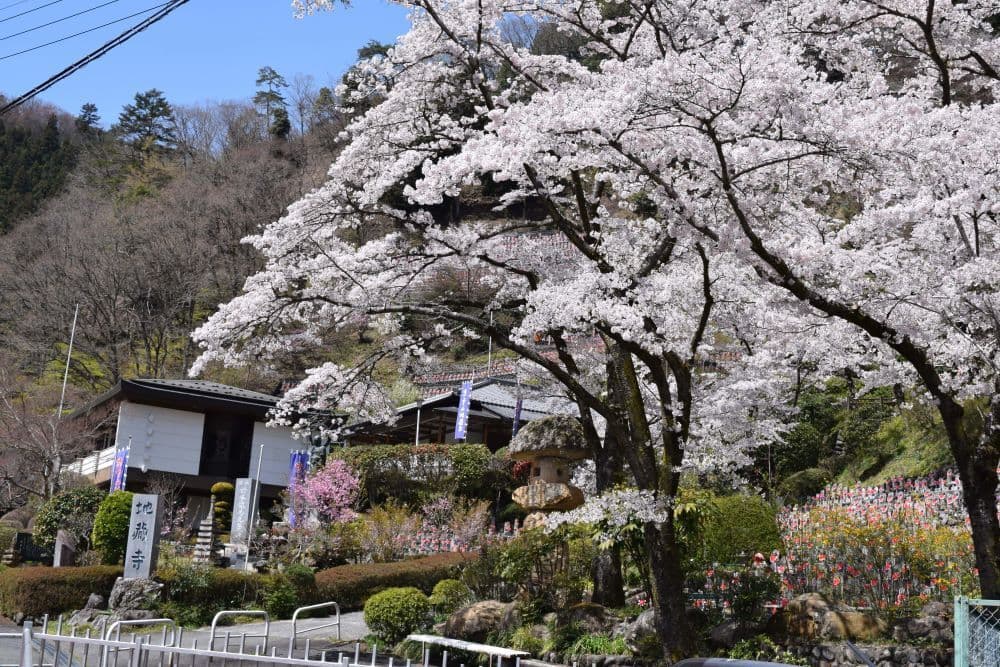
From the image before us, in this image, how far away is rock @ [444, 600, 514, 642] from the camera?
39.0 ft

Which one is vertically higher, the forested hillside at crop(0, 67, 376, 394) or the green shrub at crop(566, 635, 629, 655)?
the forested hillside at crop(0, 67, 376, 394)

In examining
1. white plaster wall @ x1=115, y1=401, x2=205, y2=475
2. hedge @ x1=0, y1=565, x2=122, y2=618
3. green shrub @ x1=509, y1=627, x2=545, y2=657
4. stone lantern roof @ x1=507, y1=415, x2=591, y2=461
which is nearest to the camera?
green shrub @ x1=509, y1=627, x2=545, y2=657

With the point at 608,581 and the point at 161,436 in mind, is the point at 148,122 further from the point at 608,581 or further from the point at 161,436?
the point at 608,581

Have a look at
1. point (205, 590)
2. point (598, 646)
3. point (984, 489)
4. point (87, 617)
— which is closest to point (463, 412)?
point (205, 590)

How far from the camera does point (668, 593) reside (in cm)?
952

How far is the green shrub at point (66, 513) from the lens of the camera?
64.4 ft

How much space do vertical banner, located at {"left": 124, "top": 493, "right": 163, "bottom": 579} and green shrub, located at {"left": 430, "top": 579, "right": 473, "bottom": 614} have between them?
5.47 m

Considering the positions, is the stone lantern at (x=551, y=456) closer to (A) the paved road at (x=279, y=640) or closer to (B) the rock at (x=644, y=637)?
(A) the paved road at (x=279, y=640)

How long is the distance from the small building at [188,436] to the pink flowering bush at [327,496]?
20.9 ft

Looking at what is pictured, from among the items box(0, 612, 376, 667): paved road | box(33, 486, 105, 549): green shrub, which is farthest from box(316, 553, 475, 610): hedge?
box(33, 486, 105, 549): green shrub

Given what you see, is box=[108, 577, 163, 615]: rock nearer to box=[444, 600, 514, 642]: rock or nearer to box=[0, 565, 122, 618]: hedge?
box=[0, 565, 122, 618]: hedge

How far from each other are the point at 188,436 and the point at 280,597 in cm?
1620

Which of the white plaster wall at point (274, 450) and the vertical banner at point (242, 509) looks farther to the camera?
the white plaster wall at point (274, 450)

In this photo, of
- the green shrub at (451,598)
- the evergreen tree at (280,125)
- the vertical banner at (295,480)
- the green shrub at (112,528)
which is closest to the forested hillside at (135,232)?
the evergreen tree at (280,125)
